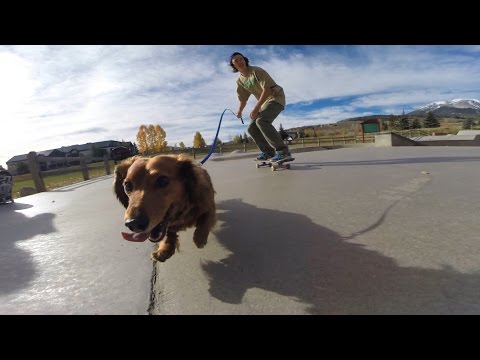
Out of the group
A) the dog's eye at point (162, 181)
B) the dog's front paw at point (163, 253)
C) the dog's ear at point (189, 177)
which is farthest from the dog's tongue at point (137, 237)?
the dog's ear at point (189, 177)

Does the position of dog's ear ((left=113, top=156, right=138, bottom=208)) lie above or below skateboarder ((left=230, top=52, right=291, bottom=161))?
below

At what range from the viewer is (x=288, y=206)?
220 centimetres

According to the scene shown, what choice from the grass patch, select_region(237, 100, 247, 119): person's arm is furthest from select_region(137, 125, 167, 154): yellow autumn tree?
select_region(237, 100, 247, 119): person's arm

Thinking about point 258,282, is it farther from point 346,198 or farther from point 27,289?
point 346,198

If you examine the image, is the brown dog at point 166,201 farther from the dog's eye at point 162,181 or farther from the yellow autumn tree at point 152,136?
the yellow autumn tree at point 152,136

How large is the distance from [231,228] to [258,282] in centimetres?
80

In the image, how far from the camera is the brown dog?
1306 mm

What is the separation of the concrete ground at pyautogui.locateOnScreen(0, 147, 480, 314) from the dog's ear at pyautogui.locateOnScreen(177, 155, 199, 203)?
0.32 meters

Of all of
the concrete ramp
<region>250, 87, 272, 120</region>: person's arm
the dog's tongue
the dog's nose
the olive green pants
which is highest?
<region>250, 87, 272, 120</region>: person's arm

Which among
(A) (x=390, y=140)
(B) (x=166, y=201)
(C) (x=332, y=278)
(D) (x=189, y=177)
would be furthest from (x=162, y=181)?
(A) (x=390, y=140)

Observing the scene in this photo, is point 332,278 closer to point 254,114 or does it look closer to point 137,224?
point 137,224

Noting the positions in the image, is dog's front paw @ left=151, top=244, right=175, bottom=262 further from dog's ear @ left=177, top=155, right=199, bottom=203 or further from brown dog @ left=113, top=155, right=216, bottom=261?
dog's ear @ left=177, top=155, right=199, bottom=203
